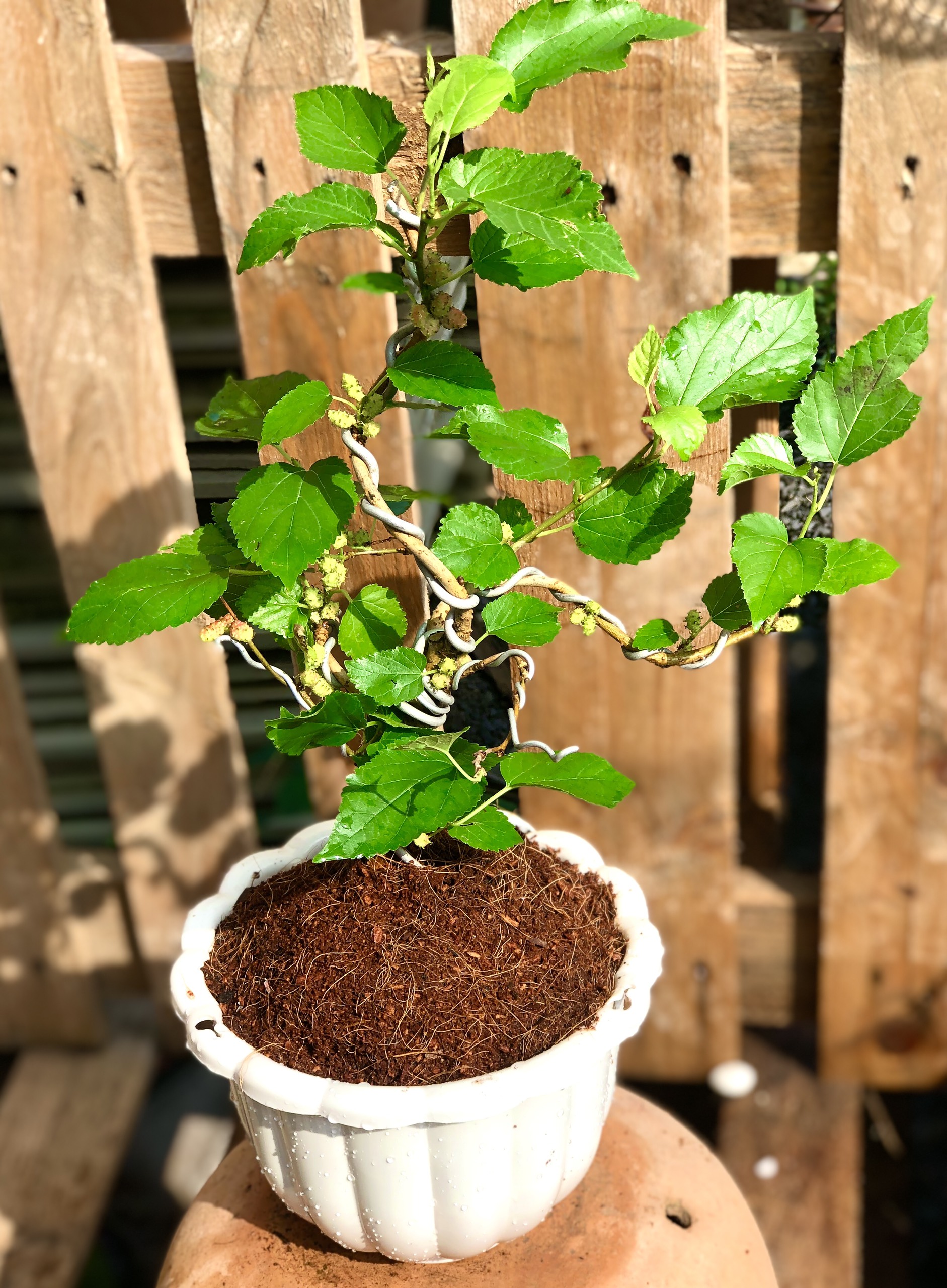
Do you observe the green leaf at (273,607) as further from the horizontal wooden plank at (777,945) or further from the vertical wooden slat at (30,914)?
the horizontal wooden plank at (777,945)

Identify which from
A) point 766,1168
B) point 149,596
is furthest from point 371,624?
point 766,1168

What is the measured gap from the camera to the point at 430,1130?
868 mm

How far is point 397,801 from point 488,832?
0.07 metres

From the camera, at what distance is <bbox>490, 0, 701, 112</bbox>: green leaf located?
0.76m

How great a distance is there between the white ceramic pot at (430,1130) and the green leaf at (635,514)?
33 centimetres

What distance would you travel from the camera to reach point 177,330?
6.56ft

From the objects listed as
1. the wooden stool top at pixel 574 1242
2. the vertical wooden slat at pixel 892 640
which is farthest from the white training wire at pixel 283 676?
the vertical wooden slat at pixel 892 640

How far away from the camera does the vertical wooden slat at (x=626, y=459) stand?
1.17m

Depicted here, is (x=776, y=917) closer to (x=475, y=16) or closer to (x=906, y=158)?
(x=906, y=158)

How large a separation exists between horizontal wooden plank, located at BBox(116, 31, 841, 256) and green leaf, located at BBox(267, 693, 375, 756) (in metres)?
0.65

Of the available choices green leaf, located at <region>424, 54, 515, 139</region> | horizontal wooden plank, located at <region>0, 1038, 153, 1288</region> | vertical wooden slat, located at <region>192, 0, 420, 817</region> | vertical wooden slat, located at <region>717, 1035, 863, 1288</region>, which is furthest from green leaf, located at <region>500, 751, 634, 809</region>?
horizontal wooden plank, located at <region>0, 1038, 153, 1288</region>

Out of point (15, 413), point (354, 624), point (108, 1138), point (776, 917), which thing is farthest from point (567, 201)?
point (15, 413)

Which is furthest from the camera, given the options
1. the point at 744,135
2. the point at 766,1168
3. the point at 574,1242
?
the point at 766,1168

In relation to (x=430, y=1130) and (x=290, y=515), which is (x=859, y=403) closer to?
(x=290, y=515)
